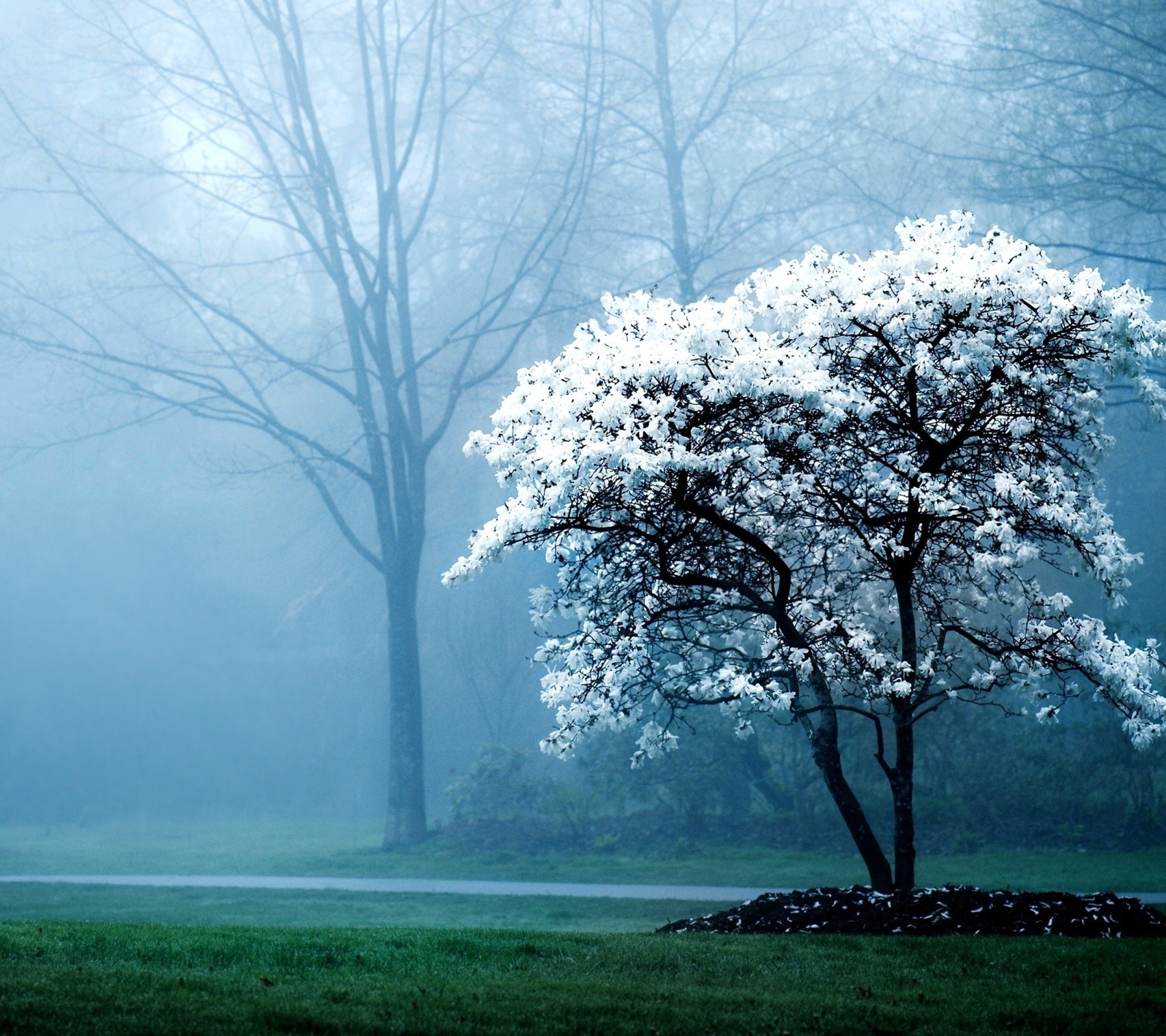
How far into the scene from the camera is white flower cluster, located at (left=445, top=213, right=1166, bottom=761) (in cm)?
834

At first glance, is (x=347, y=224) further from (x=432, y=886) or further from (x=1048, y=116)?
(x=1048, y=116)

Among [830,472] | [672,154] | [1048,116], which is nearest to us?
[830,472]

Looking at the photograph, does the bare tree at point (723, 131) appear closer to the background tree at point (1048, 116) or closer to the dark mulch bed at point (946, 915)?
the background tree at point (1048, 116)

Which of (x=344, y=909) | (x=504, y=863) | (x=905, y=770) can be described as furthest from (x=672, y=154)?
(x=905, y=770)

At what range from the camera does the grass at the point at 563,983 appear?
18.6 ft

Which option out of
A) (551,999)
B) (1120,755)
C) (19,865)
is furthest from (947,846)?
(19,865)

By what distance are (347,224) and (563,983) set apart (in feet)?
54.6

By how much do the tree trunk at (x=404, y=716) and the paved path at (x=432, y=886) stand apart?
2979 mm

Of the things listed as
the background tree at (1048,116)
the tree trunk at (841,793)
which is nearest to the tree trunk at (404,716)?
the tree trunk at (841,793)

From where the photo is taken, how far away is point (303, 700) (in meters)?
33.0

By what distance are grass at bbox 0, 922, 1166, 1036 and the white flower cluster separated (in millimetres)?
2175

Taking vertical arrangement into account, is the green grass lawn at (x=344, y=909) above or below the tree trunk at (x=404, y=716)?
below

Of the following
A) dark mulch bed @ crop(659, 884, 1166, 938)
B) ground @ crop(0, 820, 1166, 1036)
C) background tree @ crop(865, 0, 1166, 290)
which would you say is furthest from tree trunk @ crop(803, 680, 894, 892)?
background tree @ crop(865, 0, 1166, 290)

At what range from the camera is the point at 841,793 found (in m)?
10.3
